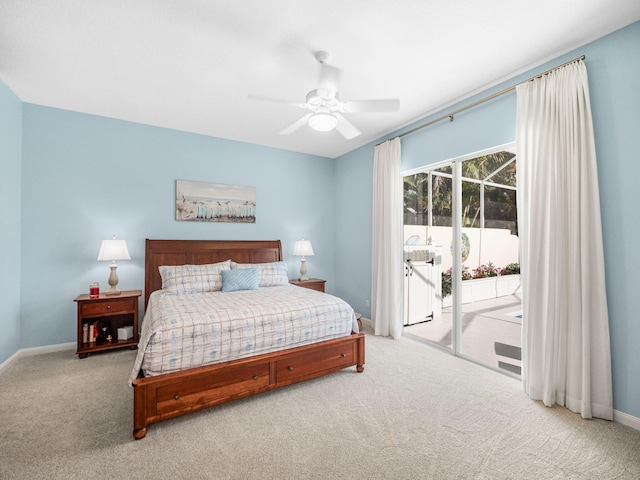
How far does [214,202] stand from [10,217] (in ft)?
7.15

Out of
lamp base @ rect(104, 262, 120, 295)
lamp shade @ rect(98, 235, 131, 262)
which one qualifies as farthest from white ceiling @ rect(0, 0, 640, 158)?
lamp base @ rect(104, 262, 120, 295)

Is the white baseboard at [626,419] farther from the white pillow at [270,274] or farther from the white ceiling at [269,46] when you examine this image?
the white pillow at [270,274]

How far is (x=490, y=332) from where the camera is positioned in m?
3.69

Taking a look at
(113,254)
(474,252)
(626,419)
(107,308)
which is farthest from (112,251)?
(626,419)

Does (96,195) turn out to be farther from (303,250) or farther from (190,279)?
(303,250)

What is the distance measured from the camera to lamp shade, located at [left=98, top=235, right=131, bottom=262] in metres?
3.47

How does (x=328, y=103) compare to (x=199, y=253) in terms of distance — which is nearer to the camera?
(x=328, y=103)

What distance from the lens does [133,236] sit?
398 centimetres

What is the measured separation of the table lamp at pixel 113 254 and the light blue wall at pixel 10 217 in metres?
0.79

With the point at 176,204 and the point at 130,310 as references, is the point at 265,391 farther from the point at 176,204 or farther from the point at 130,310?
the point at 176,204

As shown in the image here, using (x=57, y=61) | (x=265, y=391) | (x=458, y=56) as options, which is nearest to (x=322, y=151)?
(x=458, y=56)

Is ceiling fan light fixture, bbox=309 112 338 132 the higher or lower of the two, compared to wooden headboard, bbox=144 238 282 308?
higher

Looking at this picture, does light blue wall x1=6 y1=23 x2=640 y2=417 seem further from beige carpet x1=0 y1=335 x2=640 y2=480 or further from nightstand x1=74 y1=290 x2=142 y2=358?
beige carpet x1=0 y1=335 x2=640 y2=480

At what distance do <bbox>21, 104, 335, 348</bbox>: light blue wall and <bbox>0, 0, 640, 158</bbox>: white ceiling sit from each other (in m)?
0.41
